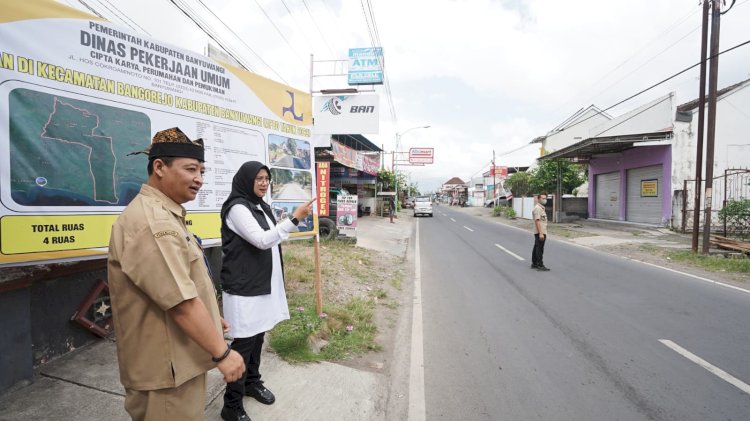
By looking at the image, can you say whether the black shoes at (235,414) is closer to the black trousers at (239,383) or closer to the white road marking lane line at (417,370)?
the black trousers at (239,383)

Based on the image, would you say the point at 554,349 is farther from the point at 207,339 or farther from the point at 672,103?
the point at 672,103

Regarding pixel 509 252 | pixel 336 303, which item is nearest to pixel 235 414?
pixel 336 303

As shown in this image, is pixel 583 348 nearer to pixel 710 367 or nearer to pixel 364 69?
pixel 710 367

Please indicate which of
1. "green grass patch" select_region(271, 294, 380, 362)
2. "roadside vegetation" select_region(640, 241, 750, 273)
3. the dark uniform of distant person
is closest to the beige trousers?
the dark uniform of distant person

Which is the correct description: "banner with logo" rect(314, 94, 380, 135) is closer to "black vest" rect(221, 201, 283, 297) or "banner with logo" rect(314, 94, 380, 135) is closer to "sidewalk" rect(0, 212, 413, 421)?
"sidewalk" rect(0, 212, 413, 421)

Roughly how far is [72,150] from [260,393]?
2.28m

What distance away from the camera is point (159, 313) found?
152 centimetres

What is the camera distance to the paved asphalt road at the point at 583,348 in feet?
10.2

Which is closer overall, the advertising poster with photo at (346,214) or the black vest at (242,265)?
the black vest at (242,265)

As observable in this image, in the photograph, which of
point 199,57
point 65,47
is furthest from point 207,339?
point 199,57

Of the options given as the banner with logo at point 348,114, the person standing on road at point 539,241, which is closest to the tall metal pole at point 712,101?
the person standing on road at point 539,241

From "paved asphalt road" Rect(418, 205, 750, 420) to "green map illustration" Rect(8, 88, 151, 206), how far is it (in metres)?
3.09

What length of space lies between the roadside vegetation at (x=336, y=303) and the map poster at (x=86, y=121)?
135cm

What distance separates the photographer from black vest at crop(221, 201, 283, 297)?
8.72 feet
